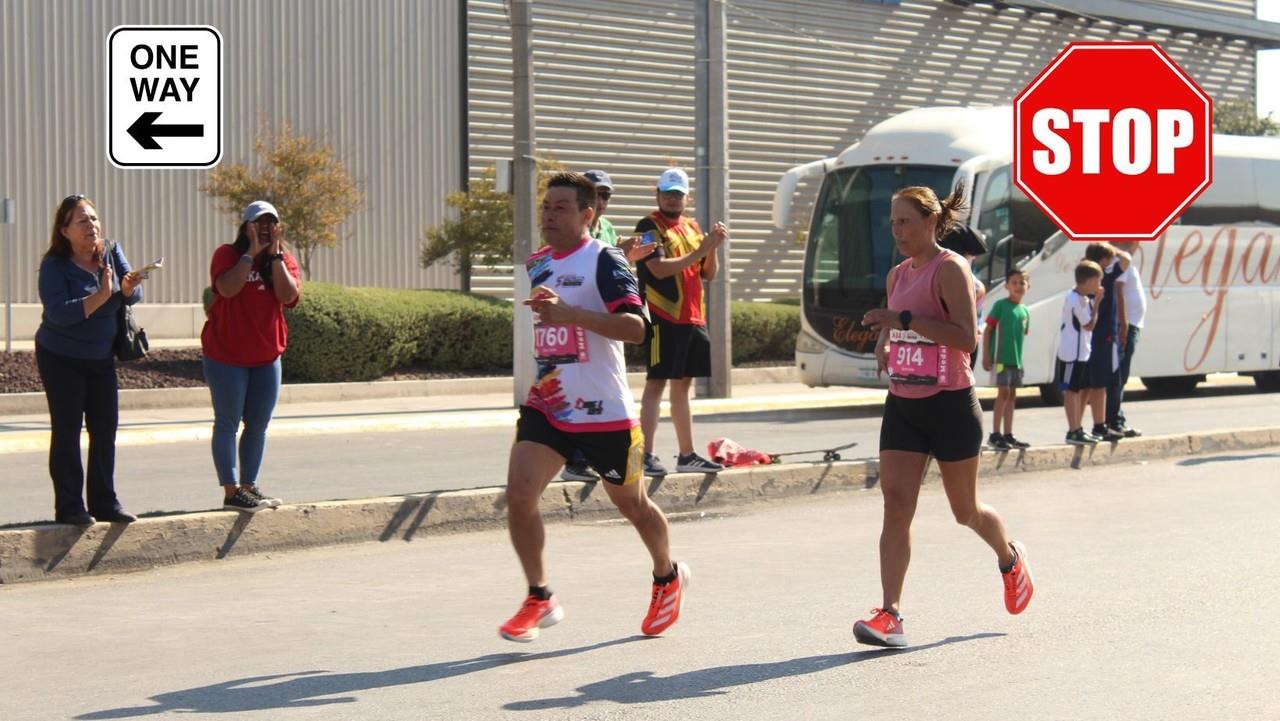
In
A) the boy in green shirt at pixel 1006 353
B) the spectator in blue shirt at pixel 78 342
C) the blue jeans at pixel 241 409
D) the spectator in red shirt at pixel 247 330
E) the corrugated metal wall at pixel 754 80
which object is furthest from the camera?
the corrugated metal wall at pixel 754 80

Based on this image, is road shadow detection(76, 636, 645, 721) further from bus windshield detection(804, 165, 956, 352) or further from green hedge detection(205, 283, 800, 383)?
green hedge detection(205, 283, 800, 383)

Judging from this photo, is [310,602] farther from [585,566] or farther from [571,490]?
[571,490]

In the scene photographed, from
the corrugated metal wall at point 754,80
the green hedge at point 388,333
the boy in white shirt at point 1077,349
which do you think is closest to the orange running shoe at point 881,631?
the boy in white shirt at point 1077,349

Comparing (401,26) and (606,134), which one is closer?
(401,26)

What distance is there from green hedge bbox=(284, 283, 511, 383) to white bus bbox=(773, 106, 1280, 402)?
17.4 ft

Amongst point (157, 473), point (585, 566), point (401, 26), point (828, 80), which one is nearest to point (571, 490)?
point (585, 566)

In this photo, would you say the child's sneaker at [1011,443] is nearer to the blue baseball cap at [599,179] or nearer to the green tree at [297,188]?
the blue baseball cap at [599,179]

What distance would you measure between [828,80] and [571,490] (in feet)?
91.3

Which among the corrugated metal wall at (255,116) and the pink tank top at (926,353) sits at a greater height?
the corrugated metal wall at (255,116)

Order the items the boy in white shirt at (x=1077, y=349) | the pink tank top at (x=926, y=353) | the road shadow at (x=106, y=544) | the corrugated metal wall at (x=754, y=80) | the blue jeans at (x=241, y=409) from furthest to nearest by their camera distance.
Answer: the corrugated metal wall at (x=754, y=80)
the boy in white shirt at (x=1077, y=349)
the blue jeans at (x=241, y=409)
the road shadow at (x=106, y=544)
the pink tank top at (x=926, y=353)

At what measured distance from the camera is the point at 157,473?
41.5ft

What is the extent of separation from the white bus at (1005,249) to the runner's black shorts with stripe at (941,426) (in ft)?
43.7

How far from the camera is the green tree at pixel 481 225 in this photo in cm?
2836

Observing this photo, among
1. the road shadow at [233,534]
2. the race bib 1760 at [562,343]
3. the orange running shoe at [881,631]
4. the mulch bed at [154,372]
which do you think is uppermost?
the race bib 1760 at [562,343]
